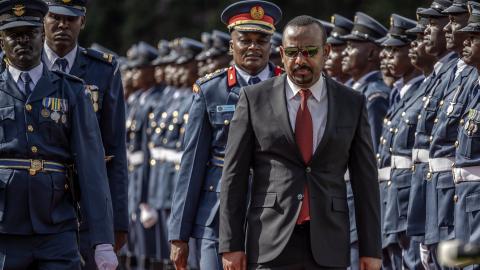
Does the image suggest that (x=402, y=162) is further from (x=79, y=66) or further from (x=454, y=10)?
(x=79, y=66)

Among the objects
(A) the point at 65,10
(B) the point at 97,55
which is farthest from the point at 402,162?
(A) the point at 65,10

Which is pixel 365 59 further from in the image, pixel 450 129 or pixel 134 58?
pixel 134 58

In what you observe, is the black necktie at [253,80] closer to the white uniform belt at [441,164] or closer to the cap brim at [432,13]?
the white uniform belt at [441,164]

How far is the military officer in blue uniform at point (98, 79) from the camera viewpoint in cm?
1009

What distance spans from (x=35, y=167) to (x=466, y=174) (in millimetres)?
3145

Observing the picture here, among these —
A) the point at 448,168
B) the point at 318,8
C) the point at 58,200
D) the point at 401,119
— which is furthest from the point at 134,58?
the point at 58,200

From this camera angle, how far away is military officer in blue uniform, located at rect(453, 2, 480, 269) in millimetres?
10016

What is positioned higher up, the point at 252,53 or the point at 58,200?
the point at 252,53

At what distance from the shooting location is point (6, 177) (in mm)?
8547

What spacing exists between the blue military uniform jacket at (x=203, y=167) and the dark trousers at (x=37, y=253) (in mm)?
1342

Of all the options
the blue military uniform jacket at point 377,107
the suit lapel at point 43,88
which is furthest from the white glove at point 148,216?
the suit lapel at point 43,88

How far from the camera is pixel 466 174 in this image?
10125 mm

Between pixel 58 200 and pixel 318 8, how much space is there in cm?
1914

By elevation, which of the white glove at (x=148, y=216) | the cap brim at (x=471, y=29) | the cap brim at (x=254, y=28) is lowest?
the white glove at (x=148, y=216)
